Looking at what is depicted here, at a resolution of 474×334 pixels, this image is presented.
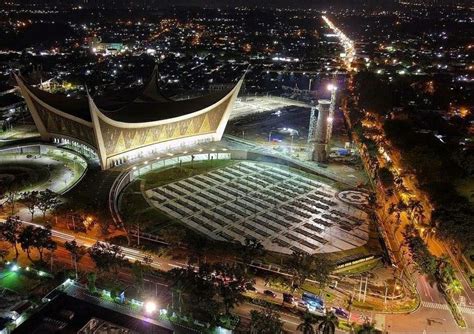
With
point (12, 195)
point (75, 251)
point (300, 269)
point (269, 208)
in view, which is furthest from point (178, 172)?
point (300, 269)

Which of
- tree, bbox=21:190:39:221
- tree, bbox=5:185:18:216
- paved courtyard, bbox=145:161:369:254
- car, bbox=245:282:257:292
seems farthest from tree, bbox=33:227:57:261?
car, bbox=245:282:257:292

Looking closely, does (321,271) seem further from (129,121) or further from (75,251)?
(129,121)

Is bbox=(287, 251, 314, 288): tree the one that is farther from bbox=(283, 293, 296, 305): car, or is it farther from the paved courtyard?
the paved courtyard

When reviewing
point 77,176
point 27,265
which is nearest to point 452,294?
point 27,265

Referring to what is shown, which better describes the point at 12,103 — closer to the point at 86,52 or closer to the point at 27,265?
the point at 27,265

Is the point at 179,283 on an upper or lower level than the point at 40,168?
upper
